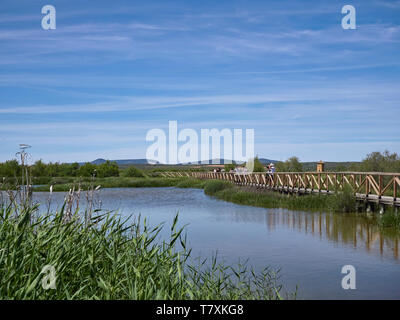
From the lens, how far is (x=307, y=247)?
981 centimetres

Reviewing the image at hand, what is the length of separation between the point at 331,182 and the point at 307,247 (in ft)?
31.4

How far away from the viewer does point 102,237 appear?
530 cm

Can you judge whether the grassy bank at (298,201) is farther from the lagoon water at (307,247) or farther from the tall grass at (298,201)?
the lagoon water at (307,247)

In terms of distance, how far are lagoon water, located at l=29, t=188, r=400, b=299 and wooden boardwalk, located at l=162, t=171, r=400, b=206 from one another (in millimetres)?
1338

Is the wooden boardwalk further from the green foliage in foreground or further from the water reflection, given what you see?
the green foliage in foreground

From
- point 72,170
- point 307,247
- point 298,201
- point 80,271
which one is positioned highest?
point 72,170

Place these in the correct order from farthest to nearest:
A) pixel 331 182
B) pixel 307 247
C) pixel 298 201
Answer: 1. pixel 331 182
2. pixel 298 201
3. pixel 307 247

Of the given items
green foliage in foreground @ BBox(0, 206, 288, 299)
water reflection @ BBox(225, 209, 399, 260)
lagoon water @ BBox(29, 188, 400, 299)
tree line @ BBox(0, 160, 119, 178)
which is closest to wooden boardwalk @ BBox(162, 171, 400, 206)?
water reflection @ BBox(225, 209, 399, 260)

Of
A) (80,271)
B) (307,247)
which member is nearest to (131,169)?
(307,247)

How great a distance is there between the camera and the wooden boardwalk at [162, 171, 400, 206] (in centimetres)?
1485

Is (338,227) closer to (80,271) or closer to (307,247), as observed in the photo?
(307,247)

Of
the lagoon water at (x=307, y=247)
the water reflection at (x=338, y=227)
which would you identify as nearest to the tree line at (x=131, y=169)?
the lagoon water at (x=307, y=247)

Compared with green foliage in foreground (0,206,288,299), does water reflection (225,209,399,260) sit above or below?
below
